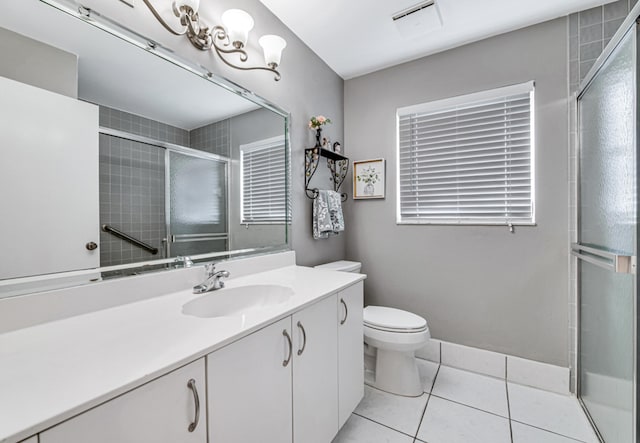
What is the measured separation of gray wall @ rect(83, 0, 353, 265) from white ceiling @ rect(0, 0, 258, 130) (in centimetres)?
9

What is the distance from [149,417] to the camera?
0.59 metres

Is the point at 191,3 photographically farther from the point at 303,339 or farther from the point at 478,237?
the point at 478,237

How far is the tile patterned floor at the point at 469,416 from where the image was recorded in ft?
4.56

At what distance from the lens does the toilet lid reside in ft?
5.47

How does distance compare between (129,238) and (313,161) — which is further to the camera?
(313,161)

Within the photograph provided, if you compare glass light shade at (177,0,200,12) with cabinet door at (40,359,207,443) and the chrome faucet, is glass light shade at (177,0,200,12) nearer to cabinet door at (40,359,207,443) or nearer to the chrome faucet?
the chrome faucet

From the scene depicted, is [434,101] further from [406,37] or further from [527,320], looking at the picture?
[527,320]

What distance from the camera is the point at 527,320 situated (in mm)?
1833

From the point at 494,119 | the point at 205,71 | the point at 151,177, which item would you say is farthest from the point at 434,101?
the point at 151,177

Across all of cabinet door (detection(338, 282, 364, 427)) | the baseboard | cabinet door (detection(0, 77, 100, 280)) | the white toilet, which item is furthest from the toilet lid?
cabinet door (detection(0, 77, 100, 280))

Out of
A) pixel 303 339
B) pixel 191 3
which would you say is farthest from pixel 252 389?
pixel 191 3

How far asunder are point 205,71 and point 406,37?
1381mm

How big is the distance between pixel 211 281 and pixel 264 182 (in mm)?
695

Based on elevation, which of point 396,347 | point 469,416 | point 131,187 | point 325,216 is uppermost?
point 131,187
